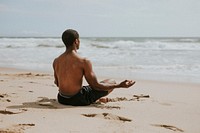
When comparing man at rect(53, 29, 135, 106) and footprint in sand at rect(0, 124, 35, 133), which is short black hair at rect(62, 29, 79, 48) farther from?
footprint in sand at rect(0, 124, 35, 133)

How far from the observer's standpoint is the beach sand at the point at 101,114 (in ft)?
9.31

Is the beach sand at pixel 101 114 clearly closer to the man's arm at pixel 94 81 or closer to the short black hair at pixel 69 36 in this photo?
the man's arm at pixel 94 81

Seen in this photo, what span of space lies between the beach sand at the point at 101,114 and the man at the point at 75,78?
0.14 metres

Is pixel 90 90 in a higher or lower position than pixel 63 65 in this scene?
lower

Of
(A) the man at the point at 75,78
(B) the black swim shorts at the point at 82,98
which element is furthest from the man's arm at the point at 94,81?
(B) the black swim shorts at the point at 82,98

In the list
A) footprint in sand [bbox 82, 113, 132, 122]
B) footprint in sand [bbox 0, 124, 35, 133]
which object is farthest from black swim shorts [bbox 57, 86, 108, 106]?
footprint in sand [bbox 0, 124, 35, 133]

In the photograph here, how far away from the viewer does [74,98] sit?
4.04m

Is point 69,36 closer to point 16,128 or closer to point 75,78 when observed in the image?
point 75,78

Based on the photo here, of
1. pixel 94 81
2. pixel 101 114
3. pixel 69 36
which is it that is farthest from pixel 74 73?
pixel 101 114

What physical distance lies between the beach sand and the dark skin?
0.86 feet

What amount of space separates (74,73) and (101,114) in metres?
0.81

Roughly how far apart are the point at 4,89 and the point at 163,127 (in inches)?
129

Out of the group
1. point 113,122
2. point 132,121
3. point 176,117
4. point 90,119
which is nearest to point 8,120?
point 90,119

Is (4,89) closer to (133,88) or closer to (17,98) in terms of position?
(17,98)
